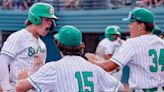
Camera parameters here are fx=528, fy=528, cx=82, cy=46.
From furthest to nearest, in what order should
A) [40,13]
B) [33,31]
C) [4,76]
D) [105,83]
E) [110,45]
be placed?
[110,45] < [33,31] < [40,13] < [4,76] < [105,83]

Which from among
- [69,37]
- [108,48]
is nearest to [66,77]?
[69,37]

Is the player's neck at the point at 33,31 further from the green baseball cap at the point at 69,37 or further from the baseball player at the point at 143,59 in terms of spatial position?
the green baseball cap at the point at 69,37

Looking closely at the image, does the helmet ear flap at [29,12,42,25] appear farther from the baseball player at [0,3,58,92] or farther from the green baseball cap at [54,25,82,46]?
the green baseball cap at [54,25,82,46]

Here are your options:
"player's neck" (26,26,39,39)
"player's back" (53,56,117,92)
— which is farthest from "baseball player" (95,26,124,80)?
"player's back" (53,56,117,92)

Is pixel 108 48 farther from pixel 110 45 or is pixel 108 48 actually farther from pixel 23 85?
pixel 23 85

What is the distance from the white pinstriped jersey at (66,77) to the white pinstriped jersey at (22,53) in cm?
158

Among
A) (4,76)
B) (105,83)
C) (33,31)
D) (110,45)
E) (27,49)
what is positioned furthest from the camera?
(110,45)

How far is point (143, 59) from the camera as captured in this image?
5.90 meters

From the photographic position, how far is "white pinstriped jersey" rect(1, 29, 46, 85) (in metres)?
6.48

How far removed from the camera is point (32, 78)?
16.1 feet

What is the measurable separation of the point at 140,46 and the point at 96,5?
45.3 feet

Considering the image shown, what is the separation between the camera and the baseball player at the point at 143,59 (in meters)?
5.90

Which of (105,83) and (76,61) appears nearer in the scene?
(76,61)

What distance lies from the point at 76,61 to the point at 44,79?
1.14 ft
